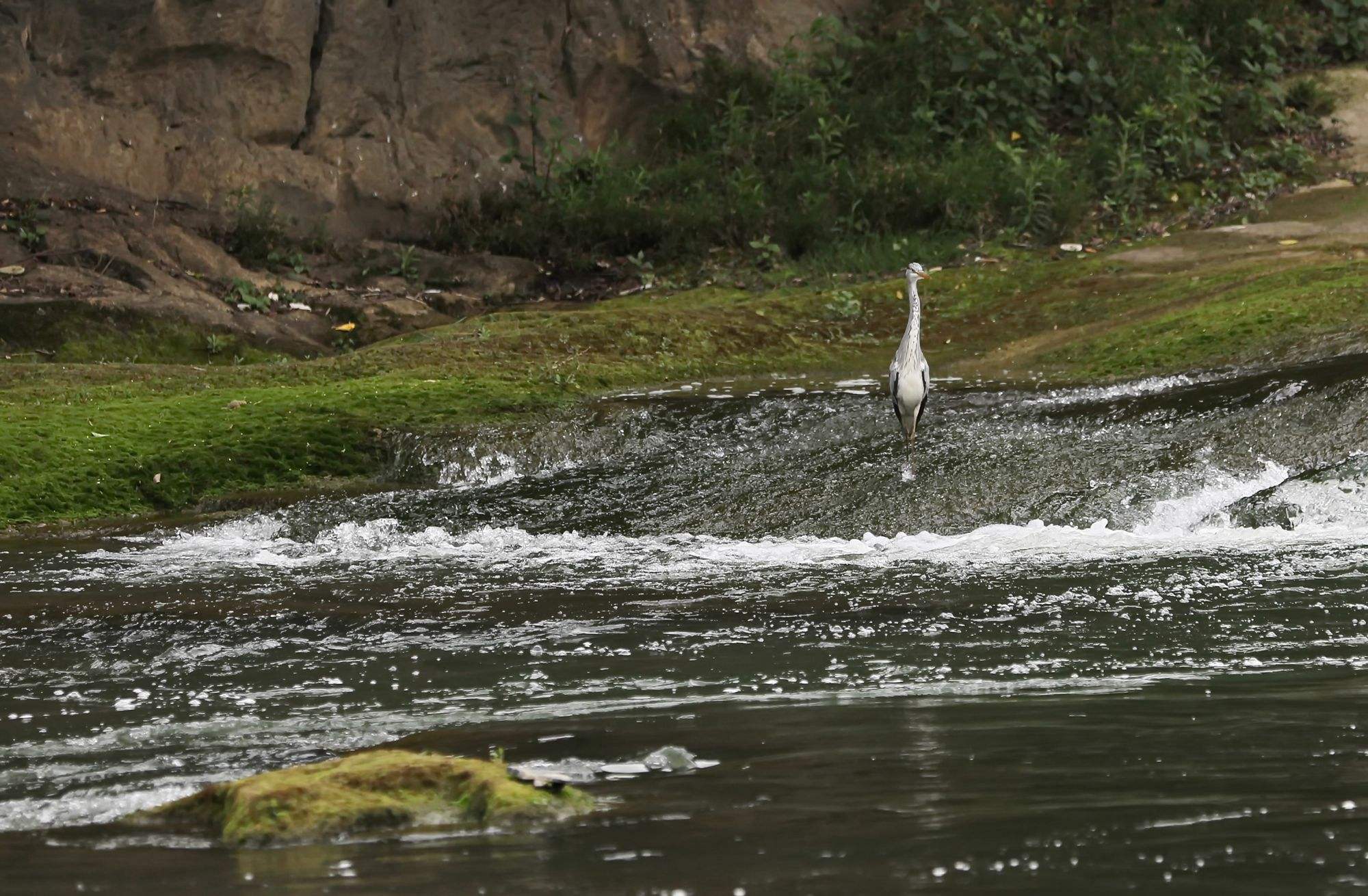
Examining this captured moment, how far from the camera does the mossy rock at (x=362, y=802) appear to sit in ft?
13.2

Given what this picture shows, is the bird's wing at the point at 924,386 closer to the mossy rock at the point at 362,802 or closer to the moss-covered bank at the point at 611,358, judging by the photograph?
the moss-covered bank at the point at 611,358

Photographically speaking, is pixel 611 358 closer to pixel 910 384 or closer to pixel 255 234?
pixel 910 384

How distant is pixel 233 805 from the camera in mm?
4090

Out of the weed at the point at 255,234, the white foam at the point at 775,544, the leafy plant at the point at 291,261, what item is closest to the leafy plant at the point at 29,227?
the weed at the point at 255,234

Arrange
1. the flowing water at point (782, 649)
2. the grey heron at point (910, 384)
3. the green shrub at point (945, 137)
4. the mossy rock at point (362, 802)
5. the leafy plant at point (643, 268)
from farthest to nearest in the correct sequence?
1. the green shrub at point (945, 137)
2. the leafy plant at point (643, 268)
3. the grey heron at point (910, 384)
4. the mossy rock at point (362, 802)
5. the flowing water at point (782, 649)

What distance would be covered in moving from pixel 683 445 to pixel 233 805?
673cm

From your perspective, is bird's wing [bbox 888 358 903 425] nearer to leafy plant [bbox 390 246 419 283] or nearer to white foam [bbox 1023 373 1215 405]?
white foam [bbox 1023 373 1215 405]

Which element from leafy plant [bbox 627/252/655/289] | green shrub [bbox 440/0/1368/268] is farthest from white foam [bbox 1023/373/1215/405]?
leafy plant [bbox 627/252/655/289]

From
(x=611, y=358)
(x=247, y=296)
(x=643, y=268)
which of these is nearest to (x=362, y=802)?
(x=611, y=358)

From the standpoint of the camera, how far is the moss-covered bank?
35.2 ft

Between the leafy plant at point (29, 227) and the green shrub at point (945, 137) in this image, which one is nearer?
the leafy plant at point (29, 227)

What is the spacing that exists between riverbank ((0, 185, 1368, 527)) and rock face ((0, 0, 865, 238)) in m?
2.98

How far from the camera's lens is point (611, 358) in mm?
13328

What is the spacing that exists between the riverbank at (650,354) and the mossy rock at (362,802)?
21.2 ft
